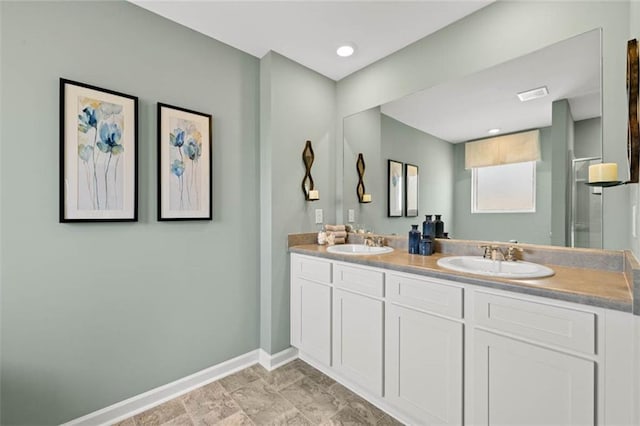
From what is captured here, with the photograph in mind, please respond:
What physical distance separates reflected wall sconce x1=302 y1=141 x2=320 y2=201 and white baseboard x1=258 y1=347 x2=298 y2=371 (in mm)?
1291

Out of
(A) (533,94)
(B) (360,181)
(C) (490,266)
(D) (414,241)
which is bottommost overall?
(C) (490,266)

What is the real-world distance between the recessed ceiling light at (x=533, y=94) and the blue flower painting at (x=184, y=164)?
2.08m

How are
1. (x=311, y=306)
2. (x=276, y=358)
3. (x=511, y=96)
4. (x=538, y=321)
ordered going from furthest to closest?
1. (x=276, y=358)
2. (x=311, y=306)
3. (x=511, y=96)
4. (x=538, y=321)

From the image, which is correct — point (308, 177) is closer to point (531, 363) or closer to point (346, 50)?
point (346, 50)

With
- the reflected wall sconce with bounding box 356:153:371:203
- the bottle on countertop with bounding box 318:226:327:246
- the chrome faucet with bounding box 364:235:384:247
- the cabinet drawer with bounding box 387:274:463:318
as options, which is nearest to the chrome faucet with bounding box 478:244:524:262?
the cabinet drawer with bounding box 387:274:463:318

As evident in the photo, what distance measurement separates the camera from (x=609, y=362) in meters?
0.95

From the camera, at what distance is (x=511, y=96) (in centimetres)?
170

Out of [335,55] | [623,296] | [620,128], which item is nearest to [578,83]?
[620,128]

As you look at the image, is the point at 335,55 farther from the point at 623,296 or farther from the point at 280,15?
the point at 623,296

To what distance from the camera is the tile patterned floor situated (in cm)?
165

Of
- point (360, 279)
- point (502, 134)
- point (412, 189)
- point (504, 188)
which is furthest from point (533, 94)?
point (360, 279)

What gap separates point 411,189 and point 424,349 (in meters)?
1.17

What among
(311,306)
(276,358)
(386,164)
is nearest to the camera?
(311,306)

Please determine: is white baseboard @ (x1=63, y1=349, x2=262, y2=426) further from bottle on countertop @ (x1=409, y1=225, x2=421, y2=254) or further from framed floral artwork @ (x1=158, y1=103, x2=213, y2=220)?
bottle on countertop @ (x1=409, y1=225, x2=421, y2=254)
